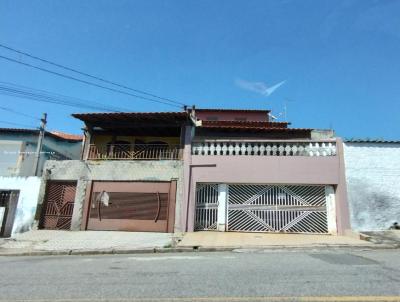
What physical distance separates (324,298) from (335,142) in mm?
9761

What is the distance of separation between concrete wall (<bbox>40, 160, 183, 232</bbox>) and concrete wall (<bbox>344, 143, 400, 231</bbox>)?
255 inches

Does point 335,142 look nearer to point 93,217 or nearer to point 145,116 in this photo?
point 145,116

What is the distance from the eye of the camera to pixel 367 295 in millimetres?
4562

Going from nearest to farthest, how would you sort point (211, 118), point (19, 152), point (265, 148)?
point (265, 148) → point (19, 152) → point (211, 118)

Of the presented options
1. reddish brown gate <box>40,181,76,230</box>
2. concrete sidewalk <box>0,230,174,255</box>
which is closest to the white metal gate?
concrete sidewalk <box>0,230,174,255</box>

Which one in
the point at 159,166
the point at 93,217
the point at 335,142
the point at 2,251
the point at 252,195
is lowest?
the point at 2,251

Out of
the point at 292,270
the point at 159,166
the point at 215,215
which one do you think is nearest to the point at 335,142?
the point at 215,215

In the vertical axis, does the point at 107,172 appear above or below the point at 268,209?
above

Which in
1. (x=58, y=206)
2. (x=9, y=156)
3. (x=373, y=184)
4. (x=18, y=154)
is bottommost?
(x=58, y=206)

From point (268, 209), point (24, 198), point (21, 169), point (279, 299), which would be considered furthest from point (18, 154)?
point (279, 299)

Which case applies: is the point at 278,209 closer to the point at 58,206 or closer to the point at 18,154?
the point at 58,206

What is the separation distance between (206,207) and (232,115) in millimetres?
15182

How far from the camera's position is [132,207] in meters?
14.2

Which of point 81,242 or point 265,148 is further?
point 265,148
